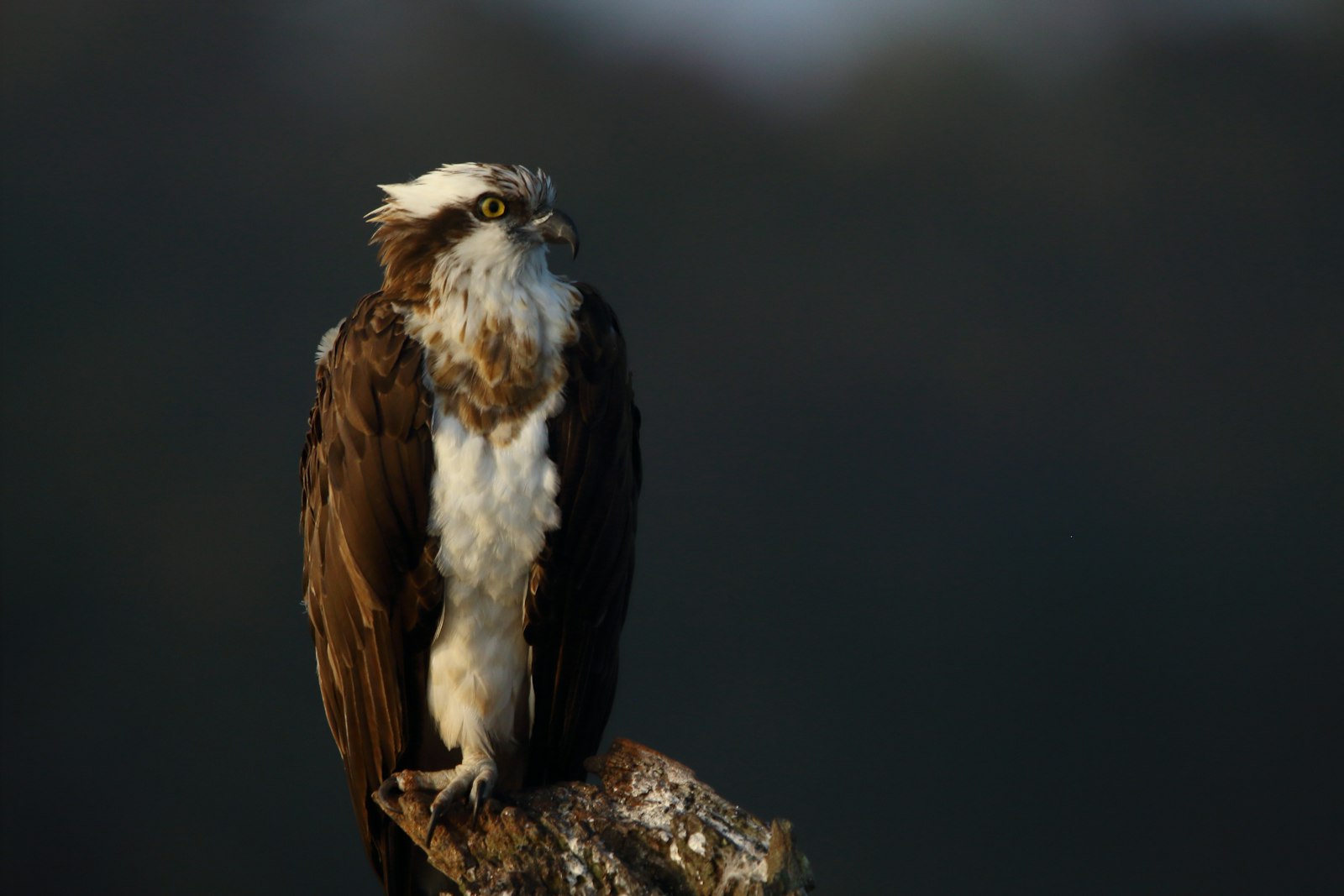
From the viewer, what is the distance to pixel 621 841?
4.71 ft

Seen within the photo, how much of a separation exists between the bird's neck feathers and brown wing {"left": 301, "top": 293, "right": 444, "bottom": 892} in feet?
0.12

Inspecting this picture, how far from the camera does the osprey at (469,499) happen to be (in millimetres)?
1530

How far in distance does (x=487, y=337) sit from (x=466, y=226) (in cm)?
17

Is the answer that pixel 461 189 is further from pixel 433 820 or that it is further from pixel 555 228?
pixel 433 820

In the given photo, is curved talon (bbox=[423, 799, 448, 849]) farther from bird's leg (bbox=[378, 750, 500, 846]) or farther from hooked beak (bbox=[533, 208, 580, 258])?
hooked beak (bbox=[533, 208, 580, 258])

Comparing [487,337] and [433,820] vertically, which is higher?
[487,337]

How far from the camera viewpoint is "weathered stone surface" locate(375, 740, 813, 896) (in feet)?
4.50

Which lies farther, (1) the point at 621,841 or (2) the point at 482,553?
(2) the point at 482,553

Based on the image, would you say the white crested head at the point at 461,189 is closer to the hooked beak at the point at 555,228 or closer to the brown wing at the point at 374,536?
the hooked beak at the point at 555,228

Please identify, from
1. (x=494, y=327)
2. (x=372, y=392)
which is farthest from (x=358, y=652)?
(x=494, y=327)

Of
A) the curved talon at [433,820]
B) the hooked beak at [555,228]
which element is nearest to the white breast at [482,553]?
the curved talon at [433,820]

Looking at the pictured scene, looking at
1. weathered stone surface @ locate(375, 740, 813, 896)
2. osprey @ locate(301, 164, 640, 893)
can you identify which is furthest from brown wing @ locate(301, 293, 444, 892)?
weathered stone surface @ locate(375, 740, 813, 896)

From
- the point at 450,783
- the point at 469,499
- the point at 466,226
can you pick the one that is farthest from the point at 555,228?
the point at 450,783

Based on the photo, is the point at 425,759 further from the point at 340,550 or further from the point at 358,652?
the point at 340,550
